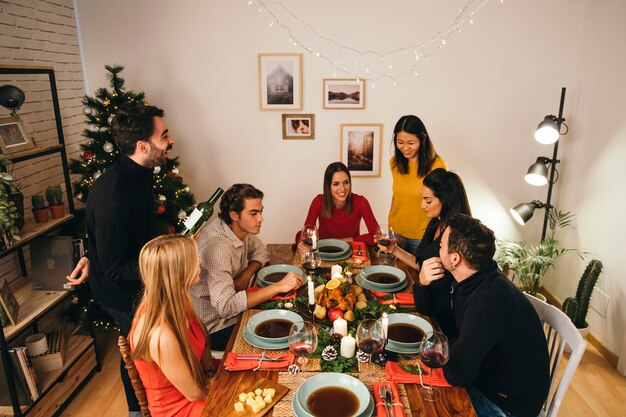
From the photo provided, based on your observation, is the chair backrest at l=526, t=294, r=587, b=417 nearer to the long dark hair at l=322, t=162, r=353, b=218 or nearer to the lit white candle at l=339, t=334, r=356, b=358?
the lit white candle at l=339, t=334, r=356, b=358

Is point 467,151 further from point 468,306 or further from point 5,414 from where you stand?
point 5,414

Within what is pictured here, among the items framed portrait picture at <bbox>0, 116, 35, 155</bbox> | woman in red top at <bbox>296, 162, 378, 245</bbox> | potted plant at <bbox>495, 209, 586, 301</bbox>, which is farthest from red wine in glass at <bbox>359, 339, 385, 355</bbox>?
framed portrait picture at <bbox>0, 116, 35, 155</bbox>

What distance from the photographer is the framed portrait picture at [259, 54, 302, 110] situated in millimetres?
4160

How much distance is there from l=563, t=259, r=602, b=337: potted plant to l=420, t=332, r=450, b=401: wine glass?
2.21 metres

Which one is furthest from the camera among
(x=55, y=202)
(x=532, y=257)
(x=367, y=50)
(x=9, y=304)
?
(x=367, y=50)

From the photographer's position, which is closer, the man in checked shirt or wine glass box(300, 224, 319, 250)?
the man in checked shirt

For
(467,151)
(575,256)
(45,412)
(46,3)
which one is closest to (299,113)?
(467,151)

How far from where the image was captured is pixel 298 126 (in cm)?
431

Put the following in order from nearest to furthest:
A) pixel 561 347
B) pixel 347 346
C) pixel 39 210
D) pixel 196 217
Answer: pixel 347 346 → pixel 561 347 → pixel 196 217 → pixel 39 210

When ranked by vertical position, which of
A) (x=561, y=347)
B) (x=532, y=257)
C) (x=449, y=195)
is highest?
(x=449, y=195)

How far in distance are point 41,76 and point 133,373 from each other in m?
2.70

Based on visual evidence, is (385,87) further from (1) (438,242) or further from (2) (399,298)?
(2) (399,298)

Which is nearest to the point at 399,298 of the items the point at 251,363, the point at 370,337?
the point at 370,337

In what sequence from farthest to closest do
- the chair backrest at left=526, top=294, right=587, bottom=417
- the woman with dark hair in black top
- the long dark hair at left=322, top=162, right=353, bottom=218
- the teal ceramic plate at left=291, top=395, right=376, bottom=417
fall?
the long dark hair at left=322, top=162, right=353, bottom=218 → the woman with dark hair in black top → the chair backrest at left=526, top=294, right=587, bottom=417 → the teal ceramic plate at left=291, top=395, right=376, bottom=417
